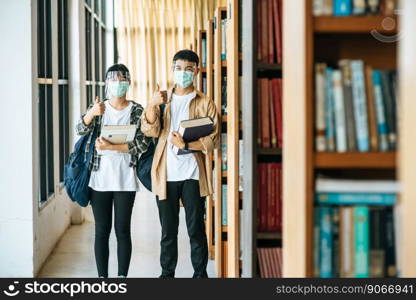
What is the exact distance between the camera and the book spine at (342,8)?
64.9 inches

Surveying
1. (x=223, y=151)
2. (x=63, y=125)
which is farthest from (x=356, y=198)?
(x=63, y=125)

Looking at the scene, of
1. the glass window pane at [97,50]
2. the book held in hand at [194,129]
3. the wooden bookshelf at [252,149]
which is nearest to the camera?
the wooden bookshelf at [252,149]

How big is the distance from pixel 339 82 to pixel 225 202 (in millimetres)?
3280

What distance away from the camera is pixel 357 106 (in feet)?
5.31

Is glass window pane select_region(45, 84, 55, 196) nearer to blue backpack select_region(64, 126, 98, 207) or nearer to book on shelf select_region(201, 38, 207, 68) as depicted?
book on shelf select_region(201, 38, 207, 68)

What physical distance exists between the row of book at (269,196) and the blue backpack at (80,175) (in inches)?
58.6

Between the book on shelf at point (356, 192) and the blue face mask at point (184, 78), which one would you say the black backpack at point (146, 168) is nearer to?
the blue face mask at point (184, 78)

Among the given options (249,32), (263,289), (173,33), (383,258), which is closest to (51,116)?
(249,32)

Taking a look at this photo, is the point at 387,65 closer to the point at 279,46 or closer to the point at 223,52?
the point at 279,46

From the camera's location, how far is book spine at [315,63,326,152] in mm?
1635

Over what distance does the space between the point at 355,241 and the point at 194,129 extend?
100 inches

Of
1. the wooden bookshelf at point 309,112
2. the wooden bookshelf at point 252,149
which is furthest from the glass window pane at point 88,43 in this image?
the wooden bookshelf at point 309,112

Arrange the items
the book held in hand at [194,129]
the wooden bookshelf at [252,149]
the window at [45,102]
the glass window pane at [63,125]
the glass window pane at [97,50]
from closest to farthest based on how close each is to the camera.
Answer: the wooden bookshelf at [252,149], the book held in hand at [194,129], the window at [45,102], the glass window pane at [63,125], the glass window pane at [97,50]

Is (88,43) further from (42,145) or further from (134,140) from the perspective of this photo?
(134,140)
